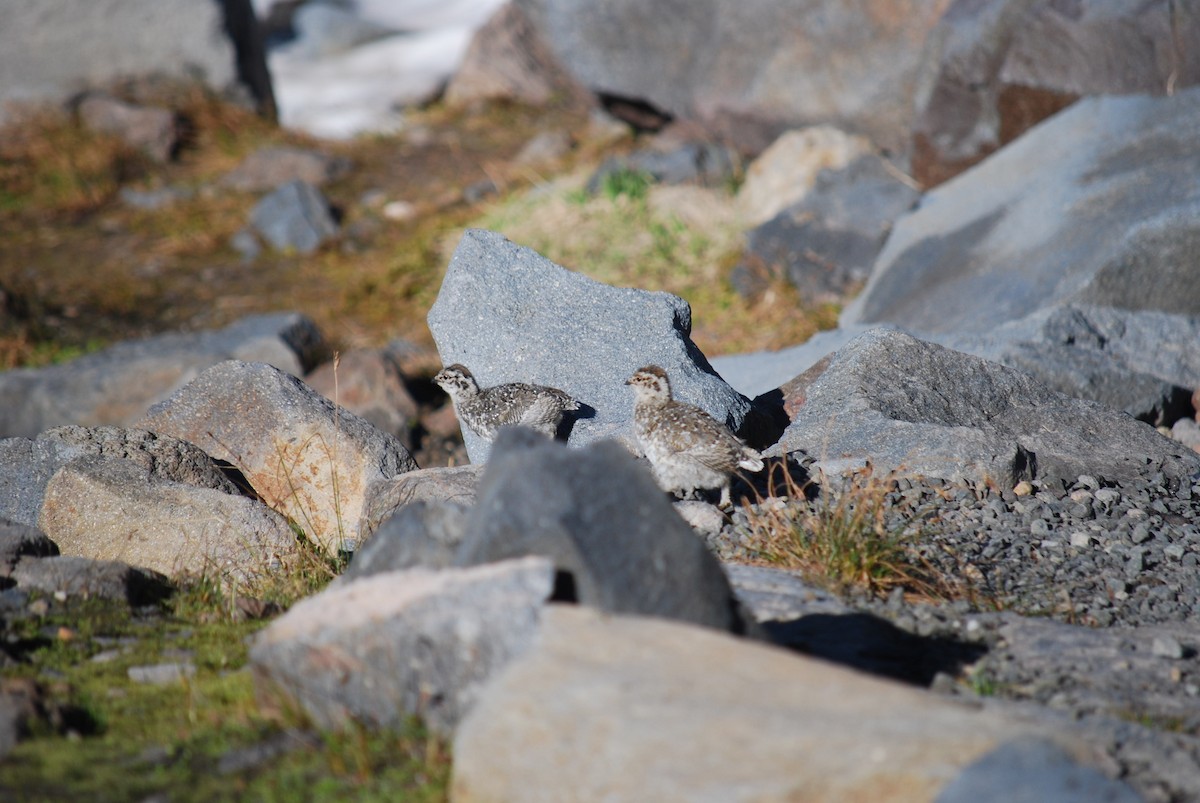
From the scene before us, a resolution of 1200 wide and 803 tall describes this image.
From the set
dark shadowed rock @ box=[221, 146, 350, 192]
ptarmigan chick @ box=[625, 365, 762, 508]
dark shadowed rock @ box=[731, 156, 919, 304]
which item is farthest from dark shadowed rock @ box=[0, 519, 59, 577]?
dark shadowed rock @ box=[221, 146, 350, 192]

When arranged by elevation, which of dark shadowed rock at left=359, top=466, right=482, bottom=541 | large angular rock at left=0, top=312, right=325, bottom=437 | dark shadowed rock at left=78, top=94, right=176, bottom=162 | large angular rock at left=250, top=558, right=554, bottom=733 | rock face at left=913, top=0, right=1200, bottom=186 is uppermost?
rock face at left=913, top=0, right=1200, bottom=186

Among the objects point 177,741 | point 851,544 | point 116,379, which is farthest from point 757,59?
point 177,741

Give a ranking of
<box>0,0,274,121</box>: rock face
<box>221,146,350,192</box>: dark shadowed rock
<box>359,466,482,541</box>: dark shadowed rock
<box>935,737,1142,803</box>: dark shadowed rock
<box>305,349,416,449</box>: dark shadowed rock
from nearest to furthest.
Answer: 1. <box>935,737,1142,803</box>: dark shadowed rock
2. <box>359,466,482,541</box>: dark shadowed rock
3. <box>305,349,416,449</box>: dark shadowed rock
4. <box>221,146,350,192</box>: dark shadowed rock
5. <box>0,0,274,121</box>: rock face

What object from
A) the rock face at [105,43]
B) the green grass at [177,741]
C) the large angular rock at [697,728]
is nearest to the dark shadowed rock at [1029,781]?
the large angular rock at [697,728]

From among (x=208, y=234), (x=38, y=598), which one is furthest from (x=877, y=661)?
(x=208, y=234)

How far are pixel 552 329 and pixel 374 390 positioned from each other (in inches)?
157

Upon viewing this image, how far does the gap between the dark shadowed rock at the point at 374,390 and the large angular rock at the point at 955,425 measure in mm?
4794

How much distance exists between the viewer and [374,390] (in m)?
11.4

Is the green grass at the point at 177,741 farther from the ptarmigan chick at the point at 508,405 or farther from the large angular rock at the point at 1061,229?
the large angular rock at the point at 1061,229

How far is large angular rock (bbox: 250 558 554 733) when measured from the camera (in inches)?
151

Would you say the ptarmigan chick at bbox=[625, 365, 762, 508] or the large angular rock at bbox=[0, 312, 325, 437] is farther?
the large angular rock at bbox=[0, 312, 325, 437]

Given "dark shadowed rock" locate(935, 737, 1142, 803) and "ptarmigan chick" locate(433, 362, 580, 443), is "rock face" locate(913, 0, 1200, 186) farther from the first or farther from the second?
"dark shadowed rock" locate(935, 737, 1142, 803)

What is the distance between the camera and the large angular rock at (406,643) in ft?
12.6

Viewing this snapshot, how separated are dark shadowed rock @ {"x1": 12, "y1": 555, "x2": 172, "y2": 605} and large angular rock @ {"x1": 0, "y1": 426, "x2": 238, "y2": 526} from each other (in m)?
1.09
